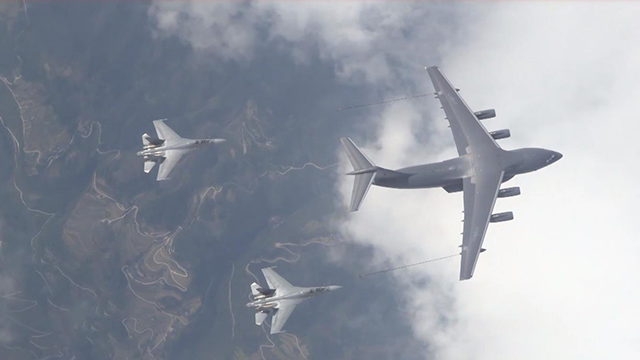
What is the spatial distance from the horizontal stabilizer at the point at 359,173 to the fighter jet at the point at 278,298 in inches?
765

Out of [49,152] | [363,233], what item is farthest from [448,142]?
[49,152]

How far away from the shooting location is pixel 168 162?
139625mm

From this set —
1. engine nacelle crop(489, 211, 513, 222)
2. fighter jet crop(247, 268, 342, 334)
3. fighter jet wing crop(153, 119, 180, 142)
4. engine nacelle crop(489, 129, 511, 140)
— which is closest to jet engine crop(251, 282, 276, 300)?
fighter jet crop(247, 268, 342, 334)

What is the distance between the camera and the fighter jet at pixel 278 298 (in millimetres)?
132750

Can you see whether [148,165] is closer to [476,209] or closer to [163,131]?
[163,131]

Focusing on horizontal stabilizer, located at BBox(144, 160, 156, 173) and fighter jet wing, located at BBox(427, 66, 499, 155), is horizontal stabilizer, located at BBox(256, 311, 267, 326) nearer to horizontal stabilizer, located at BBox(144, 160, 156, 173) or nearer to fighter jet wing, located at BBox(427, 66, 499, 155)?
horizontal stabilizer, located at BBox(144, 160, 156, 173)

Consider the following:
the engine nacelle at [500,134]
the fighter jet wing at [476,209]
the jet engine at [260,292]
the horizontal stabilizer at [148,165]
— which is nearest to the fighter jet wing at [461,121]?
the engine nacelle at [500,134]

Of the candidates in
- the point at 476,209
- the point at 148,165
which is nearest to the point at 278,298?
the point at 148,165

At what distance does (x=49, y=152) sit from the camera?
15488cm

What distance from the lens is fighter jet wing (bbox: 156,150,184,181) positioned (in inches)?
5482

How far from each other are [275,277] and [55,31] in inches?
3055

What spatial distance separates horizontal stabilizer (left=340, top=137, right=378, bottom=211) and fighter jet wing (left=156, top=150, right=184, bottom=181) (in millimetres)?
34980

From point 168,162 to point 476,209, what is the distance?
62.1 metres

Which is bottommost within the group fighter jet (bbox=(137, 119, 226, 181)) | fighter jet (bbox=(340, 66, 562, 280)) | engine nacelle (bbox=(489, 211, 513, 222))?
fighter jet (bbox=(137, 119, 226, 181))
